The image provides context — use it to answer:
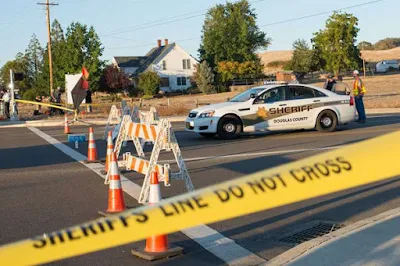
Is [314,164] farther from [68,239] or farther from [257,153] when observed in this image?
[257,153]

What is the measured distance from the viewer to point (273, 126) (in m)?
16.5

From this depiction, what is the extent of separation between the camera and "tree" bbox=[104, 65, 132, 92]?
7031cm

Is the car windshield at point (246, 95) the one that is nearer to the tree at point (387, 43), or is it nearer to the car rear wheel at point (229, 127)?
the car rear wheel at point (229, 127)

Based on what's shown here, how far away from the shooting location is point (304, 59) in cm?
8800

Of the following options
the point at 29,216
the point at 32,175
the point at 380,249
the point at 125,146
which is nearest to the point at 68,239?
the point at 380,249

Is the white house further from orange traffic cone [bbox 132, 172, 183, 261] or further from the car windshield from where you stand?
orange traffic cone [bbox 132, 172, 183, 261]

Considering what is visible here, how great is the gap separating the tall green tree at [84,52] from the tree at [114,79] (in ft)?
14.4

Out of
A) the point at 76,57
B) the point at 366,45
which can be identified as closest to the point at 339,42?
the point at 76,57

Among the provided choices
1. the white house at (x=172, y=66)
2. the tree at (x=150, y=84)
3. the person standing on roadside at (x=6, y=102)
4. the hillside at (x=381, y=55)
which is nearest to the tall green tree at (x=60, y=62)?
the tree at (x=150, y=84)

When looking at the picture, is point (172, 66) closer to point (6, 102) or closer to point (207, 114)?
point (6, 102)

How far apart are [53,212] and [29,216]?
33 cm

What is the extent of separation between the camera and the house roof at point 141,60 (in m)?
90.4

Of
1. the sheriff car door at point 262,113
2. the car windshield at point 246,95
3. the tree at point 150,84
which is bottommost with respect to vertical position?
the sheriff car door at point 262,113

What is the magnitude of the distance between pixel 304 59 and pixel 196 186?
266ft
